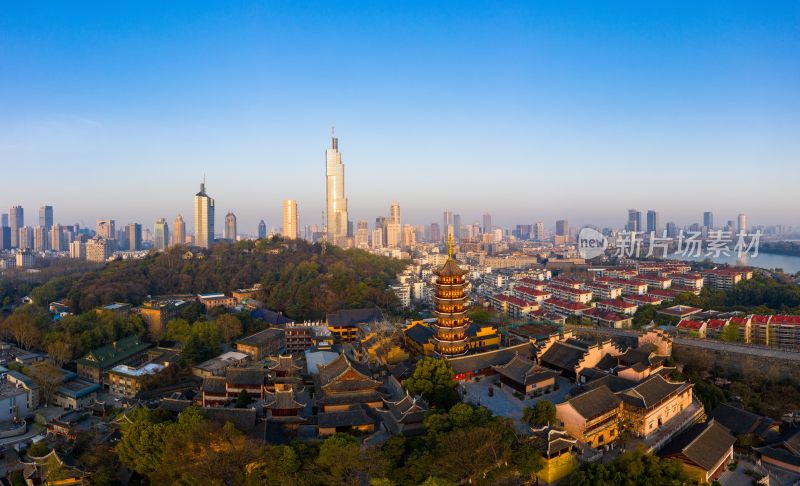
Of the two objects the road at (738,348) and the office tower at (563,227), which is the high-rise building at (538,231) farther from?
the road at (738,348)

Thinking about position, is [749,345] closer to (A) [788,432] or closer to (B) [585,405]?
(A) [788,432]

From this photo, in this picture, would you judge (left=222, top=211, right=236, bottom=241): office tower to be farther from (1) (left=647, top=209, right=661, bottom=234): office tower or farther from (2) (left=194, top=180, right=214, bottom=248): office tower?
(1) (left=647, top=209, right=661, bottom=234): office tower

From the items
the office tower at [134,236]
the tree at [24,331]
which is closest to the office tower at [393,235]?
the office tower at [134,236]

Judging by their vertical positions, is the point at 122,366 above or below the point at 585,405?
below

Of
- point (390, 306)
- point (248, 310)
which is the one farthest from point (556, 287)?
point (248, 310)

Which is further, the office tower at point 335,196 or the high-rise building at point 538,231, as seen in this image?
the high-rise building at point 538,231

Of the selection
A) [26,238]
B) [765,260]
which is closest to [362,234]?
Result: [26,238]

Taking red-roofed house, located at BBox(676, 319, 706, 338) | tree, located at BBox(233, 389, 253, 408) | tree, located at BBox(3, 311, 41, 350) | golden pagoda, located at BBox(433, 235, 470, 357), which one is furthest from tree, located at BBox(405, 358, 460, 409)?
tree, located at BBox(3, 311, 41, 350)
